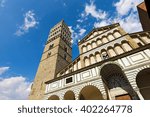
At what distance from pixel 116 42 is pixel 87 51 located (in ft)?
13.7

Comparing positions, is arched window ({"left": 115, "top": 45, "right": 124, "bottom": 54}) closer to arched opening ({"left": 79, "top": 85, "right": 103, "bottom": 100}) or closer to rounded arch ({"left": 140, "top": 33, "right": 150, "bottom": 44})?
rounded arch ({"left": 140, "top": 33, "right": 150, "bottom": 44})

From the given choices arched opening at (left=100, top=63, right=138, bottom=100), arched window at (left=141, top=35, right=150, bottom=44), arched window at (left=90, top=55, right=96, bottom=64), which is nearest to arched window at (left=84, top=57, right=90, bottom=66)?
arched window at (left=90, top=55, right=96, bottom=64)

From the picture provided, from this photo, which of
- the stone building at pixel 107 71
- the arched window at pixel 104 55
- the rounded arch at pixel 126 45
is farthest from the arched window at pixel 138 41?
the arched window at pixel 104 55

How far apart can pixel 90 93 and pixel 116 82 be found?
321cm

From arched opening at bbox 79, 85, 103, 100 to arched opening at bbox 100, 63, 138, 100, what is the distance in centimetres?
139

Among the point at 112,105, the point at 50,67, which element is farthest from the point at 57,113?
the point at 50,67

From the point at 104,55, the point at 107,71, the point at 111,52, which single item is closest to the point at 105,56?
the point at 104,55

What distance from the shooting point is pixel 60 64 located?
23562 millimetres

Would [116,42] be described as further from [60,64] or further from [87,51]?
[60,64]

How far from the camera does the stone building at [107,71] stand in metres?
11.2

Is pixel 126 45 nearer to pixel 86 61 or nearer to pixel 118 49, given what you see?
pixel 118 49

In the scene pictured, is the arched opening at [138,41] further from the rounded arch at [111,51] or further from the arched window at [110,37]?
the rounded arch at [111,51]

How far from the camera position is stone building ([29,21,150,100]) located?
11227 millimetres

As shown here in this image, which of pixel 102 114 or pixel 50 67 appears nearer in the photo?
pixel 102 114
